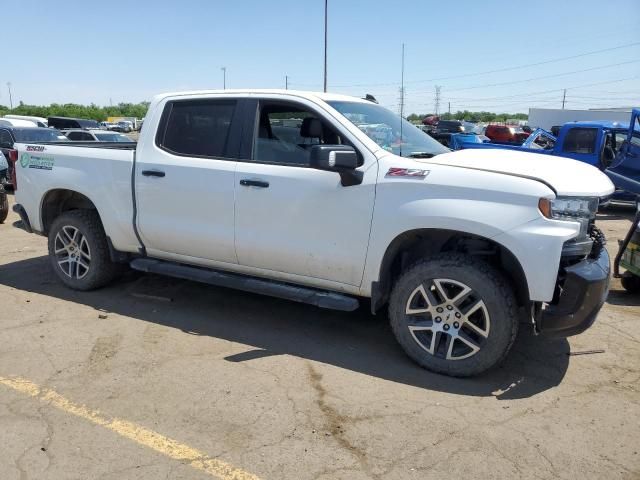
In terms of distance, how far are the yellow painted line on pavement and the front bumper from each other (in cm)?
209

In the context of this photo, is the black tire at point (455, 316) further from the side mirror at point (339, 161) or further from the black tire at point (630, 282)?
the black tire at point (630, 282)

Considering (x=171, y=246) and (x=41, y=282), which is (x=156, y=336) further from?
(x=41, y=282)

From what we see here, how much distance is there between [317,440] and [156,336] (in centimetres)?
199

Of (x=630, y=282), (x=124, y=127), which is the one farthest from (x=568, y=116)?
(x=124, y=127)

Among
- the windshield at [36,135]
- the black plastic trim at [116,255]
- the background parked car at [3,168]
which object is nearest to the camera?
the black plastic trim at [116,255]

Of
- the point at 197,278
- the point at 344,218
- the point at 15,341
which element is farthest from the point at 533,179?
the point at 15,341

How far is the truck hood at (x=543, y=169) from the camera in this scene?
11.6ft

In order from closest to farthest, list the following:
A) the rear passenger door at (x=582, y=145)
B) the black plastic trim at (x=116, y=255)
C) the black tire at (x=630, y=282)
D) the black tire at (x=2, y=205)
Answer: the black plastic trim at (x=116, y=255) < the black tire at (x=630, y=282) < the black tire at (x=2, y=205) < the rear passenger door at (x=582, y=145)

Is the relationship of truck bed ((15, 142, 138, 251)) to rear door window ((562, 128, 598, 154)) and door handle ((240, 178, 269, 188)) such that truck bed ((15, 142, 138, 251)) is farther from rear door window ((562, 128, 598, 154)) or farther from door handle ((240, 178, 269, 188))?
rear door window ((562, 128, 598, 154))

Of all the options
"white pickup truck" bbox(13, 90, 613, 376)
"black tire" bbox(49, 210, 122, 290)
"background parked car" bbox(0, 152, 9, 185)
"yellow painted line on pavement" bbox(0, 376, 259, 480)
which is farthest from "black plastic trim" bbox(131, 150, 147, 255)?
"background parked car" bbox(0, 152, 9, 185)

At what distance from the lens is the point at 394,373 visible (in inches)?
155

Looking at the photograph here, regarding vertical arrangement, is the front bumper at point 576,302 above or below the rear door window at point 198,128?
below

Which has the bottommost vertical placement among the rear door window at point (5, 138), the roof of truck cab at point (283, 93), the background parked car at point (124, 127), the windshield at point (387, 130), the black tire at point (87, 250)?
the background parked car at point (124, 127)

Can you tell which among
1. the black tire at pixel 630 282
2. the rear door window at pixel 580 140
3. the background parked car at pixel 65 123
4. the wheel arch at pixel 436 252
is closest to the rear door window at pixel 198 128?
the wheel arch at pixel 436 252
